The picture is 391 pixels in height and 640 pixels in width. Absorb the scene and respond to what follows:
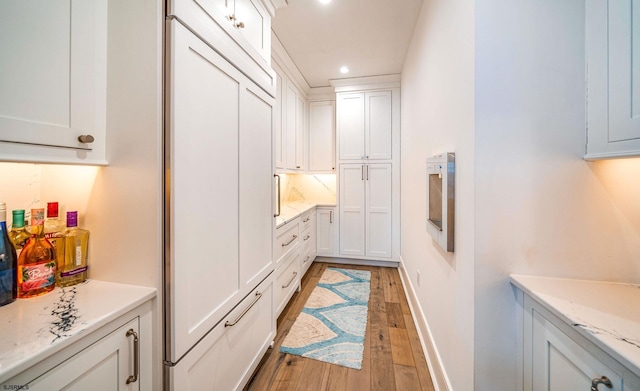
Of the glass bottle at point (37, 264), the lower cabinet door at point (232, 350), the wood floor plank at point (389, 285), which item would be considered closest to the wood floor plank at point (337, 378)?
the lower cabinet door at point (232, 350)

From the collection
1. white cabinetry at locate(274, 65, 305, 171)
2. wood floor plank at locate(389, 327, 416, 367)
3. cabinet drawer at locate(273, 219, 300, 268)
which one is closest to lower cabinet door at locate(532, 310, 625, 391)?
wood floor plank at locate(389, 327, 416, 367)

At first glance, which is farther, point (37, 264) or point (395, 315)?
point (395, 315)

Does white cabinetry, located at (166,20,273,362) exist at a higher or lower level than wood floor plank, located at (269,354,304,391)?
higher

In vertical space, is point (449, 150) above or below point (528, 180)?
above

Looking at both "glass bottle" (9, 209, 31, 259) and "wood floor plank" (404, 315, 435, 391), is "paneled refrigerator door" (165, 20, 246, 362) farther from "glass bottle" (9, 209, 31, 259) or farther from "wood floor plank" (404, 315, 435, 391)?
"wood floor plank" (404, 315, 435, 391)

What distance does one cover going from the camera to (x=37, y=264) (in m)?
0.82

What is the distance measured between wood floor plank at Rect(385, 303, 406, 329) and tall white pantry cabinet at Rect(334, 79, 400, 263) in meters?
1.10

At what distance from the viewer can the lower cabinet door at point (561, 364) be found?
2.21ft

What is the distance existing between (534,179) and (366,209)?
2.63 metres

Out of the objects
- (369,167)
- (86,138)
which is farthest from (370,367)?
(369,167)

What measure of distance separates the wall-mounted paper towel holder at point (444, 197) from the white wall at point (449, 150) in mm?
45

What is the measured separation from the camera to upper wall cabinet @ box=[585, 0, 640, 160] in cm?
78

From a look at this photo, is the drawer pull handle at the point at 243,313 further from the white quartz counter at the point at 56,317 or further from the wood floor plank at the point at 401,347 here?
the wood floor plank at the point at 401,347

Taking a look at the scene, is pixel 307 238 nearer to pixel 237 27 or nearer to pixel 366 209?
pixel 366 209
